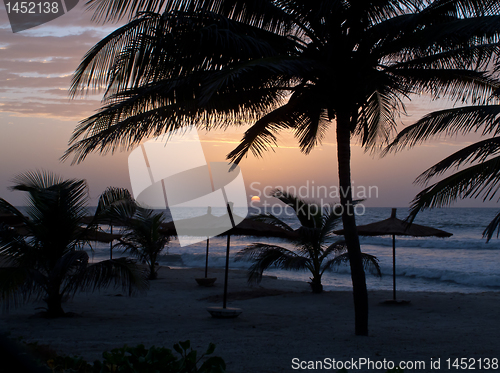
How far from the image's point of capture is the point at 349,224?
6.57 metres

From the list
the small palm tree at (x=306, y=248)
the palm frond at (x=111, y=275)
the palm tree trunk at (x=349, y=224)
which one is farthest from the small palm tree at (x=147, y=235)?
the palm tree trunk at (x=349, y=224)

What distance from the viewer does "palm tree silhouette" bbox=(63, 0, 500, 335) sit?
17.5 feet

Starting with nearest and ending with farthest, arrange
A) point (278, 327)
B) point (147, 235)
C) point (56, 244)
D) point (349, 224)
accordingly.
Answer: point (349, 224) < point (278, 327) < point (56, 244) < point (147, 235)

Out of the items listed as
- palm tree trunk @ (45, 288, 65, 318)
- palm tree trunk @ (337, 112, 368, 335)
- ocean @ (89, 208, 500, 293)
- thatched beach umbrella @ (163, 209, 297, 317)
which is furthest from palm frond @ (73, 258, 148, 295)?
ocean @ (89, 208, 500, 293)

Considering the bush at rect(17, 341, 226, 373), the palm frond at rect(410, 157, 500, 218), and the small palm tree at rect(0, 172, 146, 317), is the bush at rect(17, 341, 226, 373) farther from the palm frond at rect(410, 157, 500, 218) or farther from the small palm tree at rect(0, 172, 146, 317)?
the small palm tree at rect(0, 172, 146, 317)

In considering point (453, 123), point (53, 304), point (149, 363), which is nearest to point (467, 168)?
point (453, 123)

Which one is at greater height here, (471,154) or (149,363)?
(471,154)

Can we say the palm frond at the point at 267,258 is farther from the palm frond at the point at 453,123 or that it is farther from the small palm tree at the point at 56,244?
the palm frond at the point at 453,123

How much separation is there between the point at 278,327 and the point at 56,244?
457 centimetres

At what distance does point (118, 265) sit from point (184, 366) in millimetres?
5745

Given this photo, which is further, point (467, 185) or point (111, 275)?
point (111, 275)

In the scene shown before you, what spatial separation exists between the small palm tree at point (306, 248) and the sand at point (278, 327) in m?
0.84

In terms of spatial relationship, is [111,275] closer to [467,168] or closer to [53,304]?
[53,304]

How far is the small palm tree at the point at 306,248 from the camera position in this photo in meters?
11.2
